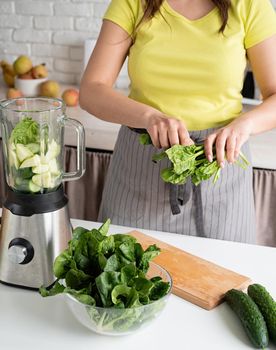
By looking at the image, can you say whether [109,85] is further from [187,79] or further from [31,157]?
[31,157]

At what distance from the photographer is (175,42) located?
145 centimetres

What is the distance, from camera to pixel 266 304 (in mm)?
970

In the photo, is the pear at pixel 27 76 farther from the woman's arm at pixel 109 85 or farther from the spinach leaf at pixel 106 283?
the spinach leaf at pixel 106 283

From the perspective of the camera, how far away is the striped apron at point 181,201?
4.84 ft

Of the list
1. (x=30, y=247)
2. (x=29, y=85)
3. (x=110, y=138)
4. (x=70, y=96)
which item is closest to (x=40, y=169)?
(x=30, y=247)

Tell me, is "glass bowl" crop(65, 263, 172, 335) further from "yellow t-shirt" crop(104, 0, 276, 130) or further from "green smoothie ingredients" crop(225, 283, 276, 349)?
"yellow t-shirt" crop(104, 0, 276, 130)

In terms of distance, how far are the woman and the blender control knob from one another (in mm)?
451

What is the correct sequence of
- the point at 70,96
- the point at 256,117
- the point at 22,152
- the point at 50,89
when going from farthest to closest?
1. the point at 50,89
2. the point at 70,96
3. the point at 256,117
4. the point at 22,152

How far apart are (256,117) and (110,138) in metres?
1.02

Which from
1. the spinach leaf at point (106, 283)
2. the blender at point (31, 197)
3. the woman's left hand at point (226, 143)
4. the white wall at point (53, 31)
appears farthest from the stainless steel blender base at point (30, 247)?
the white wall at point (53, 31)

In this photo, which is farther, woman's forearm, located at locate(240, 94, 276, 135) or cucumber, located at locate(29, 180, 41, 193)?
woman's forearm, located at locate(240, 94, 276, 135)

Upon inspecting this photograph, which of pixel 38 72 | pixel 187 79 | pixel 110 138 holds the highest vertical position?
pixel 187 79

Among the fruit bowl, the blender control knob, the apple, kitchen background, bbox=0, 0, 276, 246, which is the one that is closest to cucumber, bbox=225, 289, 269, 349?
the blender control knob

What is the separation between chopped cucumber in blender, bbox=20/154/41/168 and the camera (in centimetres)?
103
